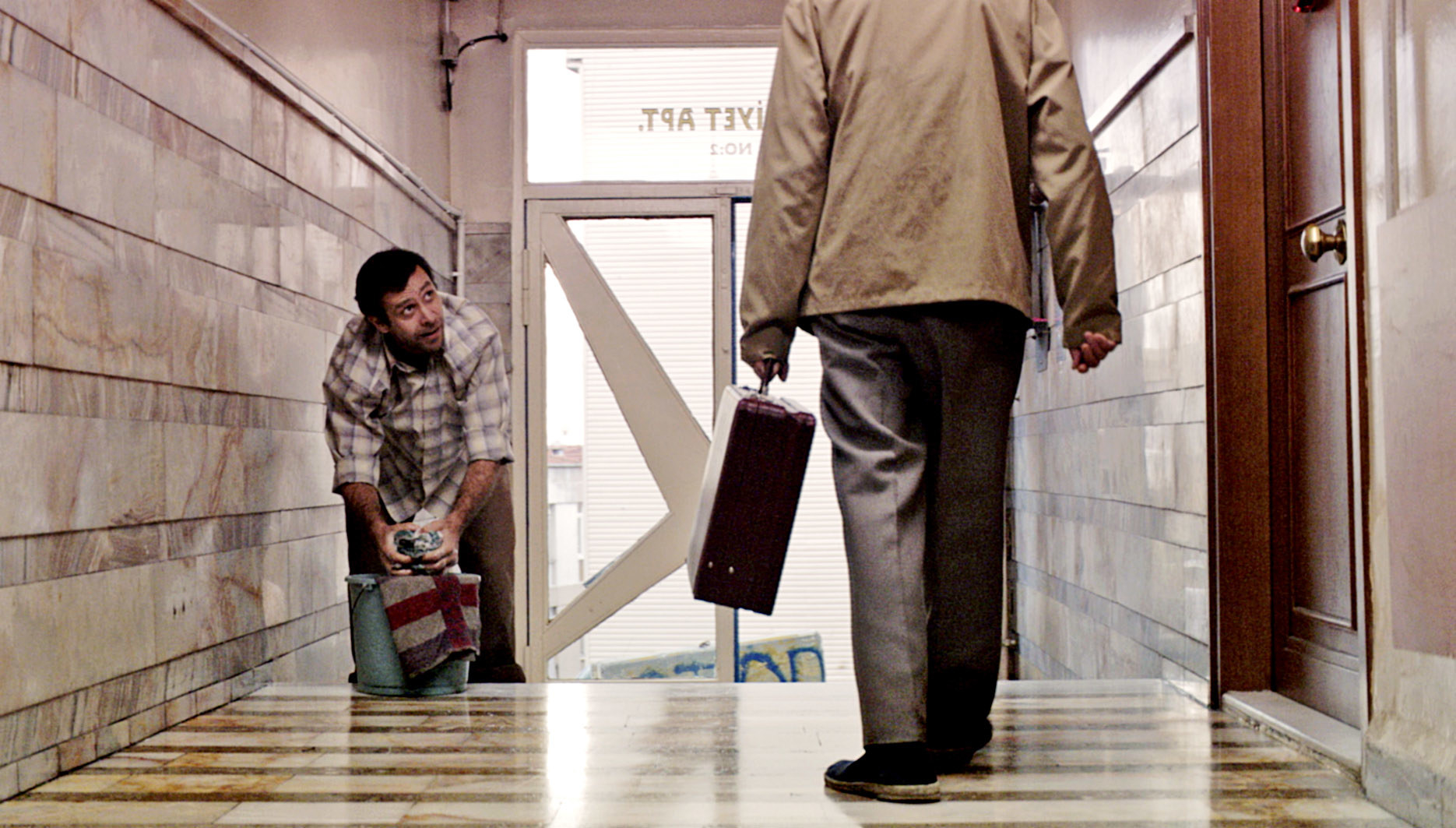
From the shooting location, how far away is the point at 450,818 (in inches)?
69.1

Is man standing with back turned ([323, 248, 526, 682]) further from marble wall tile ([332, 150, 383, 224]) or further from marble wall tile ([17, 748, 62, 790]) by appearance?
marble wall tile ([17, 748, 62, 790])

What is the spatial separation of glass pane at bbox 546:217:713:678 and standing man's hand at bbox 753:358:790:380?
334 centimetres

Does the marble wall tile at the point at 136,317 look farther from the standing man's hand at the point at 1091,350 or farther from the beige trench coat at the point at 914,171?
the standing man's hand at the point at 1091,350

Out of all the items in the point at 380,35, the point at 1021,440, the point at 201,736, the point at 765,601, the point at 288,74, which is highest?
the point at 380,35

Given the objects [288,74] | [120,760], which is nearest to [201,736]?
[120,760]

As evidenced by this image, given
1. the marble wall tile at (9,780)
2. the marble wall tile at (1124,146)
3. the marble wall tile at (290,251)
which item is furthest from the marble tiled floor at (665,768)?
the marble wall tile at (1124,146)

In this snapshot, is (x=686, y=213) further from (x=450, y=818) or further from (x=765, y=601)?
(x=450, y=818)

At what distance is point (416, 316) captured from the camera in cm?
305

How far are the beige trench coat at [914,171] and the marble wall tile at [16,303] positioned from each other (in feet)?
3.67

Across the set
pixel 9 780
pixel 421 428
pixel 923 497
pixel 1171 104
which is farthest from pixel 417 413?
pixel 1171 104

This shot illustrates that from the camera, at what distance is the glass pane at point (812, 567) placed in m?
5.46

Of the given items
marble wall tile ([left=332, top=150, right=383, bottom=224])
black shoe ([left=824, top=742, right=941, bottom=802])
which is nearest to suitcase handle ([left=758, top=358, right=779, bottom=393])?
black shoe ([left=824, top=742, right=941, bottom=802])

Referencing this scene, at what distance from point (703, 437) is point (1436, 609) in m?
3.89

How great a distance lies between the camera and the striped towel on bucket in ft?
9.23
